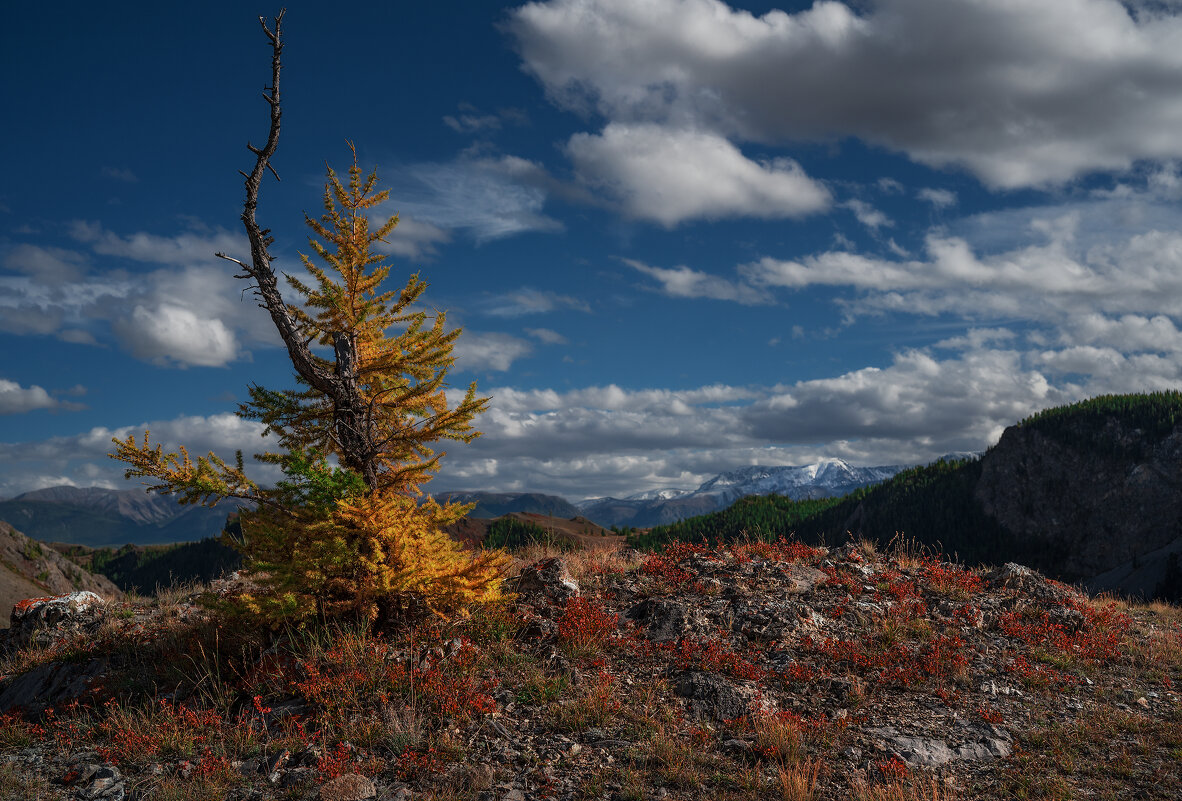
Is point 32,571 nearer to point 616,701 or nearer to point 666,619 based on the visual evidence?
point 666,619

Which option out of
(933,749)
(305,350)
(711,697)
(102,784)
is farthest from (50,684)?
(933,749)

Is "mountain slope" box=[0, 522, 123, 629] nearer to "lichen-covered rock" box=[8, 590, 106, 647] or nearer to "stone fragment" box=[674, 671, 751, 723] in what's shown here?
"lichen-covered rock" box=[8, 590, 106, 647]

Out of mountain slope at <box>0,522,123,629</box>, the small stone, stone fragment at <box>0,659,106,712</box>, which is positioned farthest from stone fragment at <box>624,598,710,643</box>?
mountain slope at <box>0,522,123,629</box>

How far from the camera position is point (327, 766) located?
8211 mm

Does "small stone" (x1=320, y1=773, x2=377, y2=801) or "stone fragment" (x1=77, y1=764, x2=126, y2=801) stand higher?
"small stone" (x1=320, y1=773, x2=377, y2=801)

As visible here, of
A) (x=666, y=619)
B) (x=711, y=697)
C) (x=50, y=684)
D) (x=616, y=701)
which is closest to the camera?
(x=616, y=701)

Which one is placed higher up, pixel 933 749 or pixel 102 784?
pixel 102 784

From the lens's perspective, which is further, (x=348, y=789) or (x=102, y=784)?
(x=102, y=784)

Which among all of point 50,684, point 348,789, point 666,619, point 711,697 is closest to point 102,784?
point 348,789

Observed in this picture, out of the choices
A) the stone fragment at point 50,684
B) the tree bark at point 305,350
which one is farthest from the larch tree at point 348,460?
the stone fragment at point 50,684

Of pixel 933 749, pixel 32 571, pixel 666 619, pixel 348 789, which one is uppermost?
pixel 666 619

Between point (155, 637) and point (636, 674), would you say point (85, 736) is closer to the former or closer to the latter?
point (155, 637)

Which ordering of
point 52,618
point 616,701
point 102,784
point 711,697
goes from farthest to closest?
point 52,618 < point 711,697 < point 616,701 < point 102,784

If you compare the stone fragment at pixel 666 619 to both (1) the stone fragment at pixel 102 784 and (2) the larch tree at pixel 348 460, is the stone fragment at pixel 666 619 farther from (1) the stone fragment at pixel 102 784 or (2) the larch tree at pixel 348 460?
(1) the stone fragment at pixel 102 784
